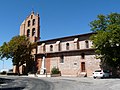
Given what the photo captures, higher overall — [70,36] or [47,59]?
[70,36]

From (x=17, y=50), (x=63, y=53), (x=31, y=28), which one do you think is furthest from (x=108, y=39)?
(x=31, y=28)

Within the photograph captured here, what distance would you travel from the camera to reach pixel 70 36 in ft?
174

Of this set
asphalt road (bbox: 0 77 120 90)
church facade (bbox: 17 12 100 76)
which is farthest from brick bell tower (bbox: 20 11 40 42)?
asphalt road (bbox: 0 77 120 90)

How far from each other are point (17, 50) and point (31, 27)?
889cm

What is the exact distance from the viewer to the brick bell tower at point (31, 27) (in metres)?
58.4

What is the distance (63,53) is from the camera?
5209 cm

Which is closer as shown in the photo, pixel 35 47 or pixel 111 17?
pixel 111 17

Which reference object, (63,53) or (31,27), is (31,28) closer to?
(31,27)

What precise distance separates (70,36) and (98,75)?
55.6 feet

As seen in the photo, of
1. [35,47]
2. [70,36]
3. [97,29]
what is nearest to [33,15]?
[35,47]

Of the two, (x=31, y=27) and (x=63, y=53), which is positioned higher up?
(x=31, y=27)

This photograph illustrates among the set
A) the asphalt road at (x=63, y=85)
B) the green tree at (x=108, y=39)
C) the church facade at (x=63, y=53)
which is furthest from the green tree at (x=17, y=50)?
the asphalt road at (x=63, y=85)

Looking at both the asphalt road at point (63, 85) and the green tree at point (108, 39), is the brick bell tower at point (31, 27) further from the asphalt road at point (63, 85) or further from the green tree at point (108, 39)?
the asphalt road at point (63, 85)

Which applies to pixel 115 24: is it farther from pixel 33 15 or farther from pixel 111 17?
pixel 33 15
